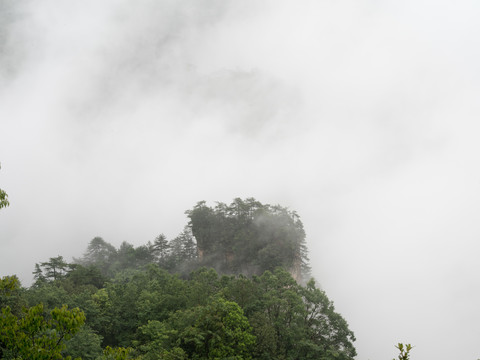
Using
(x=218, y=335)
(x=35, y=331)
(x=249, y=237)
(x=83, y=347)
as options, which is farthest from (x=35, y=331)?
(x=249, y=237)

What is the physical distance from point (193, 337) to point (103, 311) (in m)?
22.1

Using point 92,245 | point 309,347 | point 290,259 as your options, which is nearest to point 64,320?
point 309,347

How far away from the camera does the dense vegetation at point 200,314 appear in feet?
38.0

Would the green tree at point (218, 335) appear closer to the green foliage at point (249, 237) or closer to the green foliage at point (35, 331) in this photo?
the green foliage at point (35, 331)

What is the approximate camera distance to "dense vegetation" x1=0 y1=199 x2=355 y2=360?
1157 cm

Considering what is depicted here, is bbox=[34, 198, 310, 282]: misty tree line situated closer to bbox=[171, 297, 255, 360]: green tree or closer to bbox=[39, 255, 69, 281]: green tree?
bbox=[39, 255, 69, 281]: green tree

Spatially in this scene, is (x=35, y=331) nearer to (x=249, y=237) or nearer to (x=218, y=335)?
(x=218, y=335)

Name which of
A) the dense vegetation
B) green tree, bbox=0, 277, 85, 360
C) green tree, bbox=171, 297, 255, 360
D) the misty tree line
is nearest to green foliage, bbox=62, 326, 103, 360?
the dense vegetation

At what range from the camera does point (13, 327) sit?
10.8 metres

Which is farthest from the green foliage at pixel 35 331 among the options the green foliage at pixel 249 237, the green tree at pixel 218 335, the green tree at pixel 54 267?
the green tree at pixel 54 267

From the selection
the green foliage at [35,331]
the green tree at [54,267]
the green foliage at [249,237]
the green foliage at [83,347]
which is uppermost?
the green foliage at [249,237]

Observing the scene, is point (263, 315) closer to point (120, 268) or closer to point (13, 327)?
point (13, 327)

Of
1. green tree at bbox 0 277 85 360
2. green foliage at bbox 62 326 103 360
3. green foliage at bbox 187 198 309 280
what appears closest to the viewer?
green tree at bbox 0 277 85 360

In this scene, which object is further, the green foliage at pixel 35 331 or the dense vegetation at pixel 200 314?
the dense vegetation at pixel 200 314
